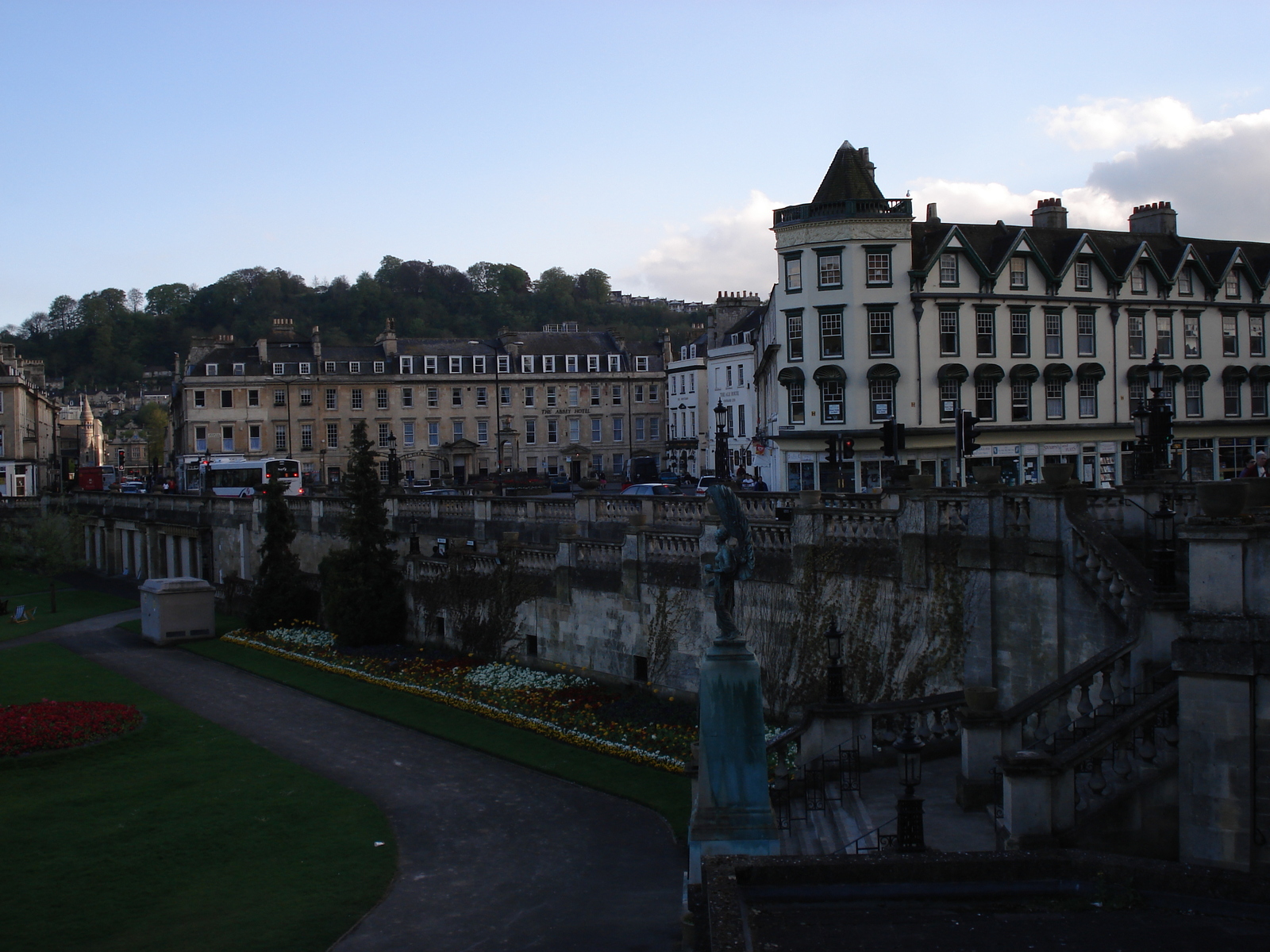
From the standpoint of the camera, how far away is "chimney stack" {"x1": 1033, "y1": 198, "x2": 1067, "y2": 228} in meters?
49.8

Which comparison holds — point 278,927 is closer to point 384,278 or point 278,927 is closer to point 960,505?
point 960,505

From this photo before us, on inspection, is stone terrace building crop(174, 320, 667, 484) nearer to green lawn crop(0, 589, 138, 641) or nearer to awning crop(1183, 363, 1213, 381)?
green lawn crop(0, 589, 138, 641)

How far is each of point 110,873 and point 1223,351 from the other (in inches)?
1884

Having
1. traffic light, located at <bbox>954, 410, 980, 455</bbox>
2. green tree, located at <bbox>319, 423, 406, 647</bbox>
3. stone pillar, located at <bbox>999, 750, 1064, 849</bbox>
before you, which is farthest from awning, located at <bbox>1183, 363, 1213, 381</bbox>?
stone pillar, located at <bbox>999, 750, 1064, 849</bbox>

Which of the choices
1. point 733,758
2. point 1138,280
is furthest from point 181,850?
point 1138,280

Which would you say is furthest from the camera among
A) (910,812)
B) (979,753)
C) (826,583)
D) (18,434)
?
(18,434)

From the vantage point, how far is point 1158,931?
852 cm

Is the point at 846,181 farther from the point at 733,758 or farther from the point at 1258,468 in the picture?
the point at 733,758

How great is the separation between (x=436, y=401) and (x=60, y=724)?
66.7 metres

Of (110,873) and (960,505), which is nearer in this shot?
(110,873)

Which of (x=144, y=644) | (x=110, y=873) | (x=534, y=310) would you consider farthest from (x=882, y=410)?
(x=534, y=310)

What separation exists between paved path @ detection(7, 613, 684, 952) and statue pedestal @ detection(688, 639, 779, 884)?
3395 millimetres

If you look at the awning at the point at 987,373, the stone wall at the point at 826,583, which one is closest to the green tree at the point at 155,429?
the awning at the point at 987,373

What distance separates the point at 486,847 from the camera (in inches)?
733
